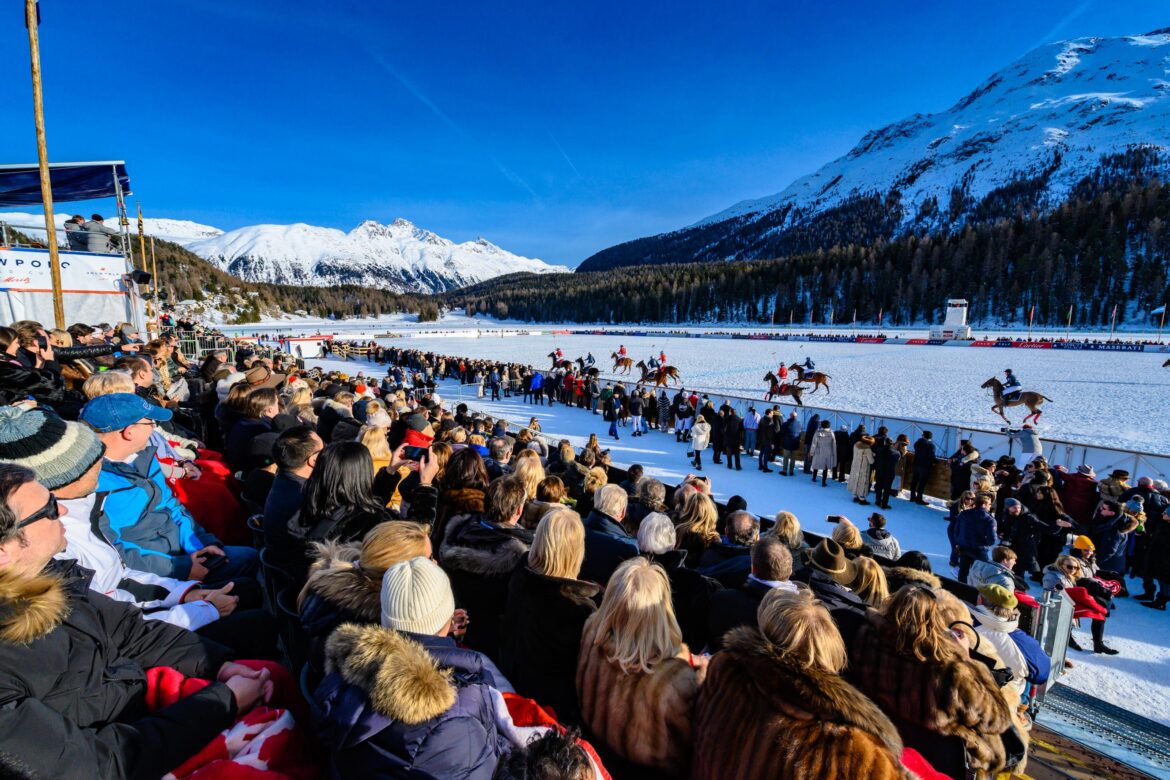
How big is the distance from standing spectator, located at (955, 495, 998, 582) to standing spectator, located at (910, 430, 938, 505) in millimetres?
3153

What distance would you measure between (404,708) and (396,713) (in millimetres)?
21

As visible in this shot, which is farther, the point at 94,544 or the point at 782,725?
the point at 94,544

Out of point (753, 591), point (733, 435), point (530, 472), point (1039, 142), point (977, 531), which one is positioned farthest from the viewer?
point (1039, 142)

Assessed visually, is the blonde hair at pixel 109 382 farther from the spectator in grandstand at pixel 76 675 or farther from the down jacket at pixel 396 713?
the down jacket at pixel 396 713

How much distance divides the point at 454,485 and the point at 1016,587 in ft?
13.1

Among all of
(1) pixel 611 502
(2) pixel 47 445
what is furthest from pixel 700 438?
(2) pixel 47 445

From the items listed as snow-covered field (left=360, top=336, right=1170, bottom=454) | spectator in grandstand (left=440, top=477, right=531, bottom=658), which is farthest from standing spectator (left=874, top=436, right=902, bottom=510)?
spectator in grandstand (left=440, top=477, right=531, bottom=658)

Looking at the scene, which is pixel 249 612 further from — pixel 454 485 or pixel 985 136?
pixel 985 136

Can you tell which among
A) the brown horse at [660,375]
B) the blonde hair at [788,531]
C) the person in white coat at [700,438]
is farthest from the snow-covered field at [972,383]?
the blonde hair at [788,531]

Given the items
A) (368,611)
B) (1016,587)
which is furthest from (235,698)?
(1016,587)

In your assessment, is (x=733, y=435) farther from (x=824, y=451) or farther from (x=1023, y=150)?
(x=1023, y=150)

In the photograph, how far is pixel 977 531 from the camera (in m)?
5.60

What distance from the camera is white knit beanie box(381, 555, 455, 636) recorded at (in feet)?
5.17

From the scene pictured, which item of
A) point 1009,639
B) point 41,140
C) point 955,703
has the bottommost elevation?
point 1009,639
